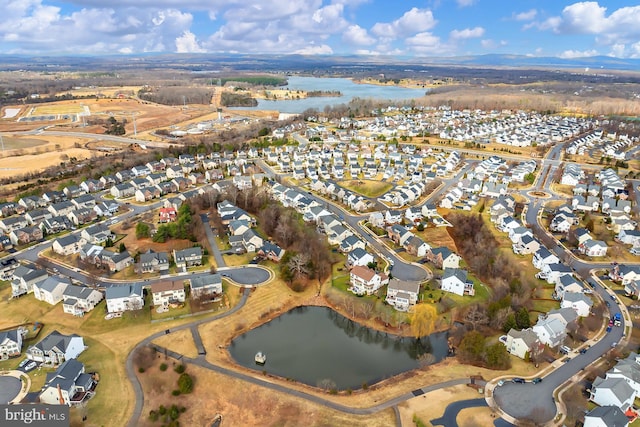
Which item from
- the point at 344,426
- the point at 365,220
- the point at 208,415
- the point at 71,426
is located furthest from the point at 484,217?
the point at 71,426

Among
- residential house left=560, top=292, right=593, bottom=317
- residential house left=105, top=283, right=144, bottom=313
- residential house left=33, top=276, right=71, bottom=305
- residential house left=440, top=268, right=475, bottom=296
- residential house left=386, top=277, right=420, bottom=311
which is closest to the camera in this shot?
residential house left=560, top=292, right=593, bottom=317

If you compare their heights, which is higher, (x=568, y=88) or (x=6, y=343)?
(x=568, y=88)

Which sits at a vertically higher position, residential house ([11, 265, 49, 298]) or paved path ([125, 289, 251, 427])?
residential house ([11, 265, 49, 298])

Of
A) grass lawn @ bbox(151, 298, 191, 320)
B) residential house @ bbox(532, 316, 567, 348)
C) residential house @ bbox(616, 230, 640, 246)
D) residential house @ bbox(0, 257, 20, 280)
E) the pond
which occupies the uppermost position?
residential house @ bbox(616, 230, 640, 246)

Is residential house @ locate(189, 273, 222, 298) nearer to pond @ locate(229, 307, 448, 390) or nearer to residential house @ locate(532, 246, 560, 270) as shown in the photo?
pond @ locate(229, 307, 448, 390)

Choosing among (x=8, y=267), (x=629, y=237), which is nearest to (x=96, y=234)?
(x=8, y=267)

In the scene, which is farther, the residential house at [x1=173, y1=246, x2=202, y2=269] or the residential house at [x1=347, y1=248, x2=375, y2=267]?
the residential house at [x1=173, y1=246, x2=202, y2=269]

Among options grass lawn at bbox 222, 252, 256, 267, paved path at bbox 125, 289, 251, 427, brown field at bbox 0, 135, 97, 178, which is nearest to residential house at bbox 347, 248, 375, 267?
grass lawn at bbox 222, 252, 256, 267

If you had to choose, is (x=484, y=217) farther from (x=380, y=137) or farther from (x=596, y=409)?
(x=380, y=137)

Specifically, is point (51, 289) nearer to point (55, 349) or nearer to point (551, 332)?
point (55, 349)
